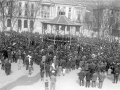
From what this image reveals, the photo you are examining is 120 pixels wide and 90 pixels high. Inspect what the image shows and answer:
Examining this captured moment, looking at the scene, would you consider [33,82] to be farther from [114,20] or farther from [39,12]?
[39,12]

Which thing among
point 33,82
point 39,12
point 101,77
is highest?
point 39,12

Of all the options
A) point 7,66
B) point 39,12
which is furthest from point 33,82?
point 39,12

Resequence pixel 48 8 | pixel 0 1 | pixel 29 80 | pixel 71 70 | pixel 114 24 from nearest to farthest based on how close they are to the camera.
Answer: pixel 29 80 < pixel 71 70 < pixel 0 1 < pixel 114 24 < pixel 48 8

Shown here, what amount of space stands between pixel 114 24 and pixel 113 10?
3.98 meters

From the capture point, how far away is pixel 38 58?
1506cm

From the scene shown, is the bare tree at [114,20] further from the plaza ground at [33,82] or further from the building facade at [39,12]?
the plaza ground at [33,82]

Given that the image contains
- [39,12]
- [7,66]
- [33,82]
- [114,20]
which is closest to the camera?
[33,82]

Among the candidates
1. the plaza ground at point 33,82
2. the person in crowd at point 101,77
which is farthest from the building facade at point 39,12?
the person in crowd at point 101,77

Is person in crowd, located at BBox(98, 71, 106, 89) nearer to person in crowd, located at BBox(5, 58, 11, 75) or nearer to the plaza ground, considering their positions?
the plaza ground

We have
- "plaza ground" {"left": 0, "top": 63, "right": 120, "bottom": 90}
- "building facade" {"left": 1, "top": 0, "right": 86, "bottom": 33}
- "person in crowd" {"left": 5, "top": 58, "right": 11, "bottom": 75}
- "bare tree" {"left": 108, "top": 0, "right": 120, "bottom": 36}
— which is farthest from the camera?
"building facade" {"left": 1, "top": 0, "right": 86, "bottom": 33}

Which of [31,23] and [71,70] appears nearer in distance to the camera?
[71,70]

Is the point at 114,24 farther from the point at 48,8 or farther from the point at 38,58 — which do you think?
the point at 38,58

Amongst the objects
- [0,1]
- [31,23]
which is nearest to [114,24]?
[31,23]

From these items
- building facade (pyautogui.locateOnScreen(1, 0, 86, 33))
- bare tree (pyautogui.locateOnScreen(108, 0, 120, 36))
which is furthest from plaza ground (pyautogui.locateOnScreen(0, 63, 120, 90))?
building facade (pyautogui.locateOnScreen(1, 0, 86, 33))
